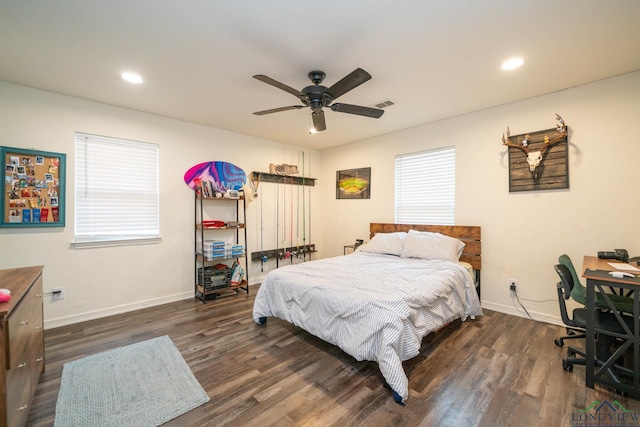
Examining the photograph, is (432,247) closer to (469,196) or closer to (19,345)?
(469,196)

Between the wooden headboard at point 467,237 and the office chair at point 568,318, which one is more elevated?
the wooden headboard at point 467,237

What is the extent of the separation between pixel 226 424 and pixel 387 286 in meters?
1.49

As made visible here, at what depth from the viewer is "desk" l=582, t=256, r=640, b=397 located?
1.70 metres

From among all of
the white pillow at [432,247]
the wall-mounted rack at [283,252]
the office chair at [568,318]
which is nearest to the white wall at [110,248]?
the wall-mounted rack at [283,252]

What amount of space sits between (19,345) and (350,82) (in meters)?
→ 2.63

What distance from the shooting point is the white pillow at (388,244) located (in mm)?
3734

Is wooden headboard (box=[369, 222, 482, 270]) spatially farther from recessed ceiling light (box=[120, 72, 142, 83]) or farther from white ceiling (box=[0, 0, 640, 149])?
recessed ceiling light (box=[120, 72, 142, 83])

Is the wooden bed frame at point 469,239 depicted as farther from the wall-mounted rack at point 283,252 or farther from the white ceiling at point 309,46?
the wall-mounted rack at point 283,252

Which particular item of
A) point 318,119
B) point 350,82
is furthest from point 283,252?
point 350,82

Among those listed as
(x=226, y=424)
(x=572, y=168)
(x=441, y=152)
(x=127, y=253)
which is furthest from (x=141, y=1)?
(x=572, y=168)

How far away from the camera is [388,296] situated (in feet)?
6.72

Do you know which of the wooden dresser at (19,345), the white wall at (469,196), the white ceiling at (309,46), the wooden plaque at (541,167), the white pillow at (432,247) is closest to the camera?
the wooden dresser at (19,345)

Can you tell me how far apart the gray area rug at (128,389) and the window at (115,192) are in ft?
5.01

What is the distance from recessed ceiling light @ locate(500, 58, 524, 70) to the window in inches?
161
